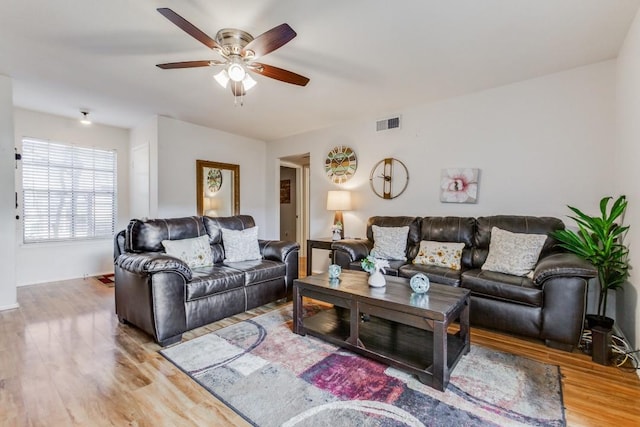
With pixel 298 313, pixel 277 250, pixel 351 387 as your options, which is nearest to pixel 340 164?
pixel 277 250

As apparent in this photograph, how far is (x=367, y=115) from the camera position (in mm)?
4402

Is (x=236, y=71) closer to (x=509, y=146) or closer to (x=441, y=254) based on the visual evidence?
(x=441, y=254)

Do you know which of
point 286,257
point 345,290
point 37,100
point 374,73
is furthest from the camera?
point 37,100

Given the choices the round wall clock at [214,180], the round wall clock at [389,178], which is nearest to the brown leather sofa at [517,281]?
the round wall clock at [389,178]

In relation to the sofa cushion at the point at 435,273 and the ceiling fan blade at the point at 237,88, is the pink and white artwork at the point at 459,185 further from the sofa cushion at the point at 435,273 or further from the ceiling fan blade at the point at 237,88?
the ceiling fan blade at the point at 237,88

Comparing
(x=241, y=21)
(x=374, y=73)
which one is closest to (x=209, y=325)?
(x=241, y=21)

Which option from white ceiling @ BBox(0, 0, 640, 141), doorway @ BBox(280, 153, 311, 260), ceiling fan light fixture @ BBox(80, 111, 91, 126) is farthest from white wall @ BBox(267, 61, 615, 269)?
ceiling fan light fixture @ BBox(80, 111, 91, 126)

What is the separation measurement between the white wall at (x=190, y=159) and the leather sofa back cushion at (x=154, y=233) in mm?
1408

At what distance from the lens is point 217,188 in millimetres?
5176

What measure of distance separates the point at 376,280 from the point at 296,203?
4.76 meters

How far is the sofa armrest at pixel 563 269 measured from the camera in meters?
2.21

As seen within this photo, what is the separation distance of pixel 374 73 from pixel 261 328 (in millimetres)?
2688

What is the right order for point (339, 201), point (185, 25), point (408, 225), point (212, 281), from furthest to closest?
point (339, 201)
point (408, 225)
point (212, 281)
point (185, 25)

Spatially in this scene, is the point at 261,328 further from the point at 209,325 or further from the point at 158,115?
the point at 158,115
